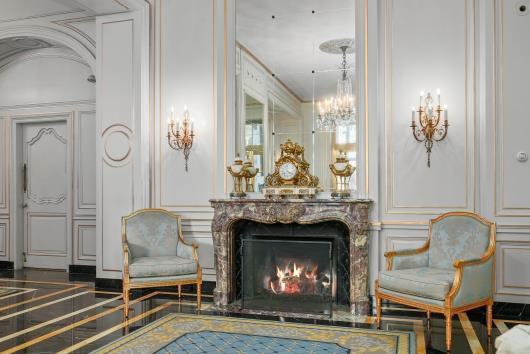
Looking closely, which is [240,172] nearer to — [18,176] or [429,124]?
[429,124]

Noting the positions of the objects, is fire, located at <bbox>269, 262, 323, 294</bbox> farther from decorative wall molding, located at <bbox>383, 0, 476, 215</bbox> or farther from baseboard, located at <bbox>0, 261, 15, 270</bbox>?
baseboard, located at <bbox>0, 261, 15, 270</bbox>

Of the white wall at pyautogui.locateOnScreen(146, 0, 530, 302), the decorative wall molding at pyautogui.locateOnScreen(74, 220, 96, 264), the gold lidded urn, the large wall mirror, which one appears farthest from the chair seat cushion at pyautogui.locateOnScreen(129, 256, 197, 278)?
the decorative wall molding at pyautogui.locateOnScreen(74, 220, 96, 264)

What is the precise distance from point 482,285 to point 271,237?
1837mm

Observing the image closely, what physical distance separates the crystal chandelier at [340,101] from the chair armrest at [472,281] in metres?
1.66

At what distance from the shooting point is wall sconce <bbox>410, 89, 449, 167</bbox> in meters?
4.18

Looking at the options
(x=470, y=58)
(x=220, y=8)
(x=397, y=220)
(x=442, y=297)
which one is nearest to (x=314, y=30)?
(x=220, y=8)

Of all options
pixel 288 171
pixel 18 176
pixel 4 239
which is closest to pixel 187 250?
pixel 288 171

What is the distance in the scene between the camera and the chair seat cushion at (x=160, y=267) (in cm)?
412

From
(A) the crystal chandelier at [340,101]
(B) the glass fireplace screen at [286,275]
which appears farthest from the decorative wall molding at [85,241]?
(A) the crystal chandelier at [340,101]

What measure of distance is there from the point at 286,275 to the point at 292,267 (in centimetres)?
10

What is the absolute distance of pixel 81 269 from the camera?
6.17 metres

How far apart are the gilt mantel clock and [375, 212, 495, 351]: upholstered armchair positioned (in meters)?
1.05

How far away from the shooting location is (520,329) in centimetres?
188

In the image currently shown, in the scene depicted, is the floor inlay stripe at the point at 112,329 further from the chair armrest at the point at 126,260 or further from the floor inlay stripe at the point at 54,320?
the floor inlay stripe at the point at 54,320
